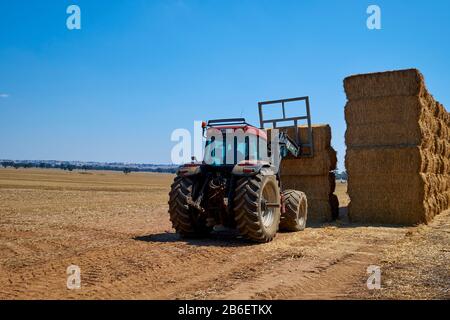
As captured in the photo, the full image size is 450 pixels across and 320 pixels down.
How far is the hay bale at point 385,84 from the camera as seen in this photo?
42.3ft

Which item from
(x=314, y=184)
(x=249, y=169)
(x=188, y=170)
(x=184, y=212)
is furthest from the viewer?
(x=314, y=184)

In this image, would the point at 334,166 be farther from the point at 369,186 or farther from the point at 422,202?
the point at 422,202

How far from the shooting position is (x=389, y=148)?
43.4ft

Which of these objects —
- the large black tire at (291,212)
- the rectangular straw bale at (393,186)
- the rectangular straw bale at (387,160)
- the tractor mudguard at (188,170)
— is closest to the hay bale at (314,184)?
the rectangular straw bale at (393,186)

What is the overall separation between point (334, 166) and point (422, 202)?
2.94 metres

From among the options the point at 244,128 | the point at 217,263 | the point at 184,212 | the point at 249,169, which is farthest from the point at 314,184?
the point at 217,263

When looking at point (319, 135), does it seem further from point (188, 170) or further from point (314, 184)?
point (188, 170)

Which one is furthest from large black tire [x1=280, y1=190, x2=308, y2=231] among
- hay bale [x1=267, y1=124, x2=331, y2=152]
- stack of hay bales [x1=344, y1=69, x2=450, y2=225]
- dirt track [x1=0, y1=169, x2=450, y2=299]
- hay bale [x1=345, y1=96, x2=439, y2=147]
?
hay bale [x1=345, y1=96, x2=439, y2=147]

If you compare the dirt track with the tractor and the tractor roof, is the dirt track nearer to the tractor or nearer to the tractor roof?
the tractor

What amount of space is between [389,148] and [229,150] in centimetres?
555

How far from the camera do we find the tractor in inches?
354

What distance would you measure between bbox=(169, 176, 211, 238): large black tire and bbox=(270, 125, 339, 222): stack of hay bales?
5520mm

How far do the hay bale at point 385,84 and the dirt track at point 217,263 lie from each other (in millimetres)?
3922
